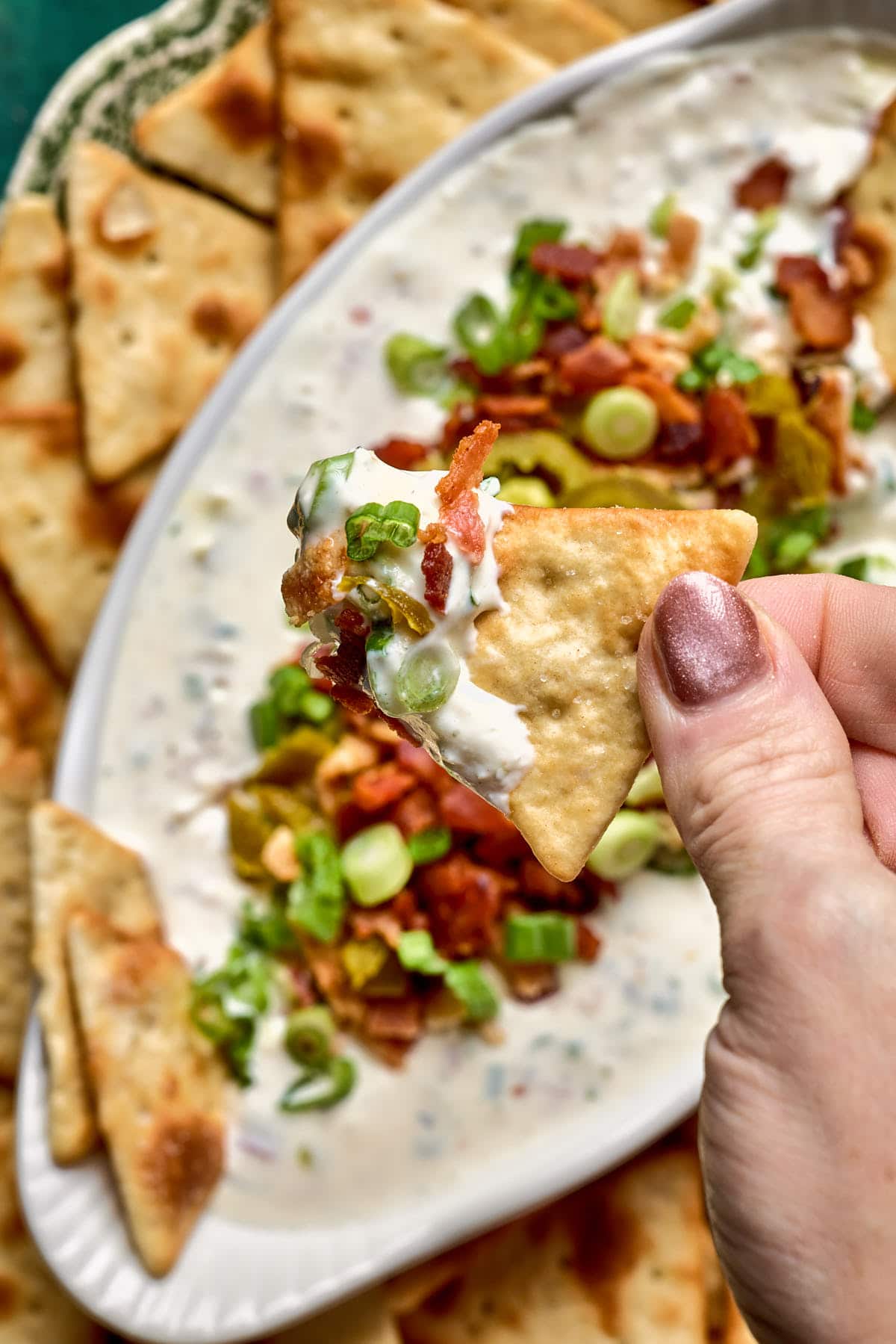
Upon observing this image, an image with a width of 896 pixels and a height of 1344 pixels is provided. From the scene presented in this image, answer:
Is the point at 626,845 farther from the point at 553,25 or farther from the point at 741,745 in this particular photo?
the point at 553,25

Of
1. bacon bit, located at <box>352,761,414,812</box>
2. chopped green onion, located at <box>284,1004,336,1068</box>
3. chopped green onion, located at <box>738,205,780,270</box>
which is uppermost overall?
chopped green onion, located at <box>738,205,780,270</box>

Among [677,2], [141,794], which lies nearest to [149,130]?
[677,2]

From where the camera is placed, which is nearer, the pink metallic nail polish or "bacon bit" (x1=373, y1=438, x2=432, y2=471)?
the pink metallic nail polish

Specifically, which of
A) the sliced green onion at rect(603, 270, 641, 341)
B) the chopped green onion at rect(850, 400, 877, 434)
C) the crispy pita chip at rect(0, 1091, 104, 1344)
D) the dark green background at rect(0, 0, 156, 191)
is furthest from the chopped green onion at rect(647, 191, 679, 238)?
the crispy pita chip at rect(0, 1091, 104, 1344)

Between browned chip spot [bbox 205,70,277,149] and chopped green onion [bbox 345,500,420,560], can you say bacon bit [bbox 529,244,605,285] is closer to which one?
browned chip spot [bbox 205,70,277,149]

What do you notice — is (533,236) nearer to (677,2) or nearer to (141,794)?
(677,2)

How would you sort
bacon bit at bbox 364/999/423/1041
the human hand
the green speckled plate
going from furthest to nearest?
the green speckled plate < bacon bit at bbox 364/999/423/1041 < the human hand

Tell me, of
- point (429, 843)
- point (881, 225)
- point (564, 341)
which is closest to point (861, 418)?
point (881, 225)

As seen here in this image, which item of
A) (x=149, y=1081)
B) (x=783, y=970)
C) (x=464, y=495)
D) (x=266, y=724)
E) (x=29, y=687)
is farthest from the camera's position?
(x=29, y=687)
